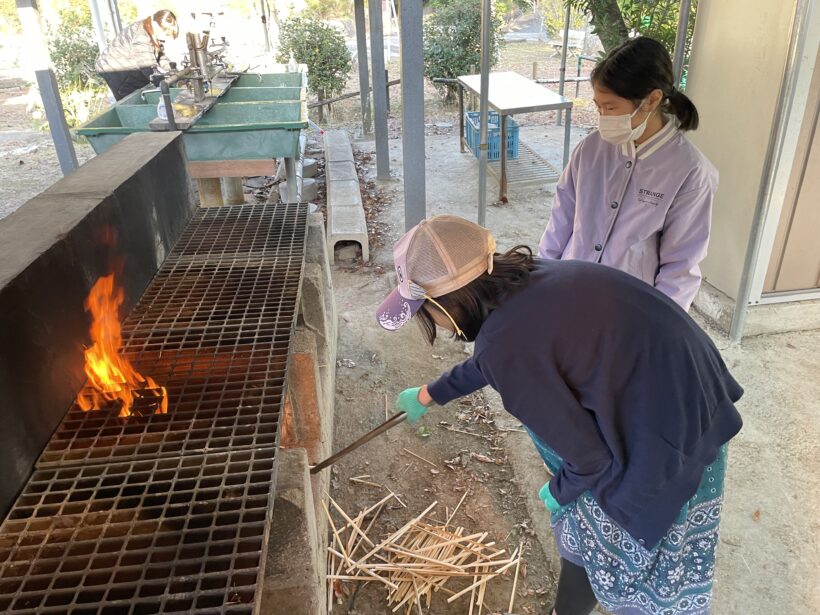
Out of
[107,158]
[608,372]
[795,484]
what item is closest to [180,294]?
[107,158]

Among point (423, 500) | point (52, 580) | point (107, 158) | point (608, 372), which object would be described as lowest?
point (423, 500)

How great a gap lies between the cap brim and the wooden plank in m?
3.43

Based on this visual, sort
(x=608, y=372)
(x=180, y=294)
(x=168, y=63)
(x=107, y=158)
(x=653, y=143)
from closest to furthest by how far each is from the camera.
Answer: (x=608, y=372)
(x=653, y=143)
(x=180, y=294)
(x=107, y=158)
(x=168, y=63)

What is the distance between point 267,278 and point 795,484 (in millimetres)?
2770

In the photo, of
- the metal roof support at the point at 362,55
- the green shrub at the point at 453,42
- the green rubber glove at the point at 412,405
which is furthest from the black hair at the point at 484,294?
the green shrub at the point at 453,42

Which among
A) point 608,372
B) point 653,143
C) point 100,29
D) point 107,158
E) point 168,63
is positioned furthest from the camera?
point 100,29

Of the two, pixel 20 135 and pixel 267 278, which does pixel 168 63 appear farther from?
pixel 20 135

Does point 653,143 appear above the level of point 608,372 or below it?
above

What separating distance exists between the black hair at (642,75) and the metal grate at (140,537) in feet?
6.13

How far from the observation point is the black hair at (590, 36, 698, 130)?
2.30m

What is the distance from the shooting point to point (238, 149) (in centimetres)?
464

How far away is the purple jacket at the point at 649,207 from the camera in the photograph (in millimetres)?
2404

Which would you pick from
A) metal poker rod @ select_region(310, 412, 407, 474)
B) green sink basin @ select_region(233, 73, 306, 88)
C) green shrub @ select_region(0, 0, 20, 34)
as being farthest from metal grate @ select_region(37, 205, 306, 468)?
green shrub @ select_region(0, 0, 20, 34)

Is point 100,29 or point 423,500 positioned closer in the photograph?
point 423,500
